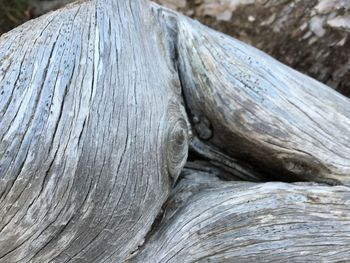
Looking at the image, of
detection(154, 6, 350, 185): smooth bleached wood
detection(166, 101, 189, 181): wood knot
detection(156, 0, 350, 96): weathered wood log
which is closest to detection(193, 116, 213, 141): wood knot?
detection(154, 6, 350, 185): smooth bleached wood

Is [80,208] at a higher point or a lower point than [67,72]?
lower

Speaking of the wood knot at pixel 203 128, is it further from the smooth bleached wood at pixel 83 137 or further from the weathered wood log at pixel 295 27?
the weathered wood log at pixel 295 27

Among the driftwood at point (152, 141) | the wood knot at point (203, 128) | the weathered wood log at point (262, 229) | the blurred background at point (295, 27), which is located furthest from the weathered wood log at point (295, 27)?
the weathered wood log at point (262, 229)

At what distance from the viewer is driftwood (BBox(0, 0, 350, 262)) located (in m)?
1.52

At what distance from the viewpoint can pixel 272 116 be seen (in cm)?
186

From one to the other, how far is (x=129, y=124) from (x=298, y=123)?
597 mm

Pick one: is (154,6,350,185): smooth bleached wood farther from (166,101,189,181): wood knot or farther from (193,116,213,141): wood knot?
(166,101,189,181): wood knot

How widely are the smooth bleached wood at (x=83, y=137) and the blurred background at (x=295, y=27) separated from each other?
0.80 m

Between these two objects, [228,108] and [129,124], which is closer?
[129,124]

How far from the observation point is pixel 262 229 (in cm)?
169

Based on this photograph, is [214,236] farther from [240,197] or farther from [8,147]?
[8,147]

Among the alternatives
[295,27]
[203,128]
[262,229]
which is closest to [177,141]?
[203,128]

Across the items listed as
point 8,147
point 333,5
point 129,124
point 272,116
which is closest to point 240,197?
point 272,116

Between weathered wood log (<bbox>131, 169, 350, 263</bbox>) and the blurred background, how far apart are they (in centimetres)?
85
